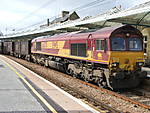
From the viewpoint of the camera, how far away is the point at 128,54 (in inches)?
400

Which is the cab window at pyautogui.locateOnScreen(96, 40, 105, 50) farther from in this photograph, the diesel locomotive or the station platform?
the station platform

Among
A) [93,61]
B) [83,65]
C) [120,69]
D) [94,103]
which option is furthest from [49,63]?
[94,103]

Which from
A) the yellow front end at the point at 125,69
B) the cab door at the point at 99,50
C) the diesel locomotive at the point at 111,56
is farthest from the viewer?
the cab door at the point at 99,50

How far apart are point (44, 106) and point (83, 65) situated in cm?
625

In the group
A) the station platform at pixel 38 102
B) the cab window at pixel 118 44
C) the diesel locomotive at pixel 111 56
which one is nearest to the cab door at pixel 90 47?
the diesel locomotive at pixel 111 56

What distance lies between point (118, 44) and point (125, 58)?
82 cm

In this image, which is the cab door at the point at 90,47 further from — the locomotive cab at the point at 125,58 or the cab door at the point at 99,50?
the locomotive cab at the point at 125,58

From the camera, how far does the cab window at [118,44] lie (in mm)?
9883

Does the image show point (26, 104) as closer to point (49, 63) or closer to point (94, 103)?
point (94, 103)

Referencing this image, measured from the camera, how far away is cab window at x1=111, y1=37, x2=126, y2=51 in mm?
9883

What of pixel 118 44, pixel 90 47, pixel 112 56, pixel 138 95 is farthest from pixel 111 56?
pixel 138 95

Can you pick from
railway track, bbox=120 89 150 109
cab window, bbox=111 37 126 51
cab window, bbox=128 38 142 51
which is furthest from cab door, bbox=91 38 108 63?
railway track, bbox=120 89 150 109

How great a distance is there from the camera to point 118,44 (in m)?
10.0

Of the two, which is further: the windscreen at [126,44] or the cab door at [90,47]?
the cab door at [90,47]
